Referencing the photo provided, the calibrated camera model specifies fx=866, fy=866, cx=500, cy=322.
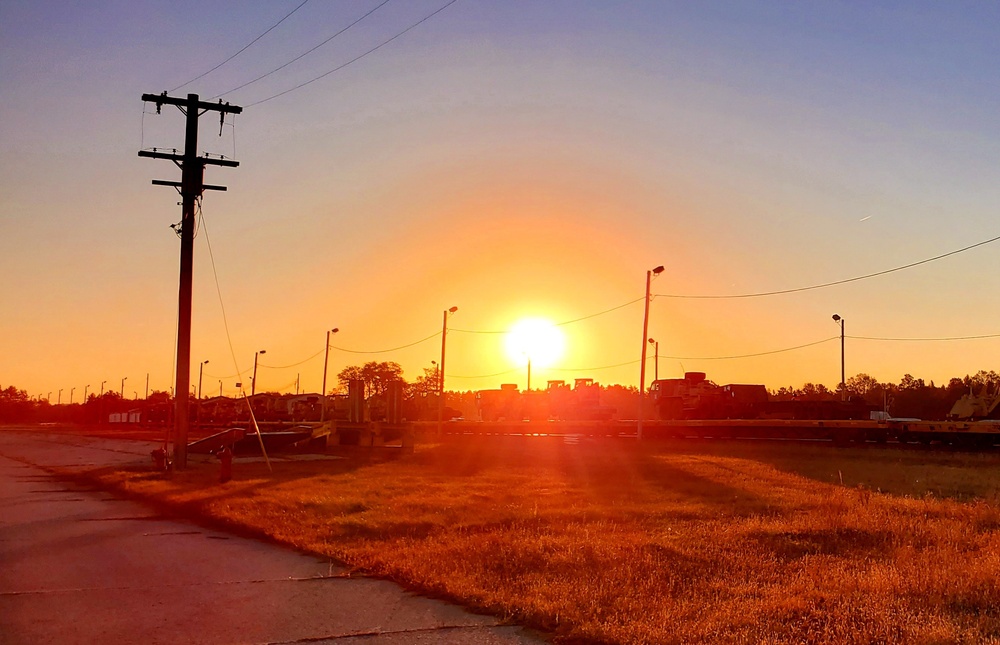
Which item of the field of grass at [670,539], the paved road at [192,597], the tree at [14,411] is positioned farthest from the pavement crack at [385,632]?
the tree at [14,411]

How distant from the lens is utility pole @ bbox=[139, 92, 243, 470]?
2644 centimetres

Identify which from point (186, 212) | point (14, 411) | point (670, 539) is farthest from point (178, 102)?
point (14, 411)

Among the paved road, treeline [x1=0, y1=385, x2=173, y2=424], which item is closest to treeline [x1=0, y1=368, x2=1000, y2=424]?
treeline [x1=0, y1=385, x2=173, y2=424]

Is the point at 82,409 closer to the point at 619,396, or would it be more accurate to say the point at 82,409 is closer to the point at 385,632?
the point at 619,396

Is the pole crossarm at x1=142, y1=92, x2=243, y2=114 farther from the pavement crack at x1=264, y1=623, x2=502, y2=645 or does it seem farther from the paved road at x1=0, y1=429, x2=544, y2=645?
the pavement crack at x1=264, y1=623, x2=502, y2=645

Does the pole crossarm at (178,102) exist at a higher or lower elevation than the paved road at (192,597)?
higher

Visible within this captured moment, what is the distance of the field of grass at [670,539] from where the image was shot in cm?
781

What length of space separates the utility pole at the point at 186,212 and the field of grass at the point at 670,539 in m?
2.01

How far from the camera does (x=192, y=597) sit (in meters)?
8.62

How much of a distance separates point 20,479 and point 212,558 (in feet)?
53.4

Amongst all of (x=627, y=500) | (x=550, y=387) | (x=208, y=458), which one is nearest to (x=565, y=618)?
(x=627, y=500)

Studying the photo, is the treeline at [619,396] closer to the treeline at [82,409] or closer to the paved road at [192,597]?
the treeline at [82,409]

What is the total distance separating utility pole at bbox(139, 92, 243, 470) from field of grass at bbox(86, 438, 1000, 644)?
201 centimetres

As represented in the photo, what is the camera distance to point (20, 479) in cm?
2403
